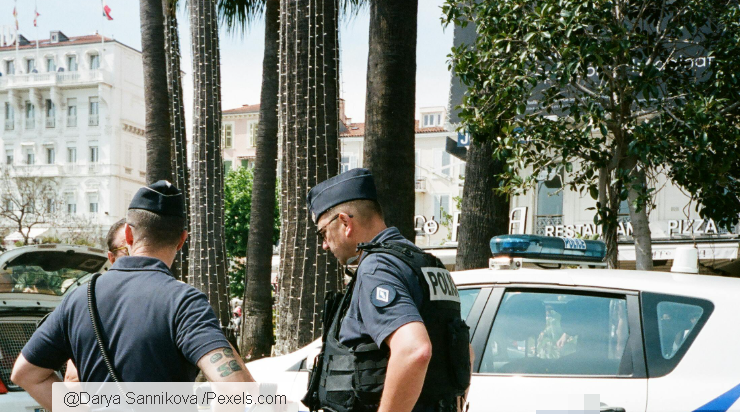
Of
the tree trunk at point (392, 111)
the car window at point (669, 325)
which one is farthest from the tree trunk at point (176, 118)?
the car window at point (669, 325)

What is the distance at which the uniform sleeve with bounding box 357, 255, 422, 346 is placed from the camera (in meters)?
2.40

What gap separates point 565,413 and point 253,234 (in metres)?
11.2

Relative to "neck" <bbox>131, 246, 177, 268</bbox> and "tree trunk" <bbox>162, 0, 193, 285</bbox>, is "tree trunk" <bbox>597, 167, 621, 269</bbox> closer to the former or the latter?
"neck" <bbox>131, 246, 177, 268</bbox>

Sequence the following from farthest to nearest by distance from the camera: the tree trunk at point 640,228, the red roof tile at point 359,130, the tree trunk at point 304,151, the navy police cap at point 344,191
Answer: the red roof tile at point 359,130 < the tree trunk at point 640,228 < the tree trunk at point 304,151 < the navy police cap at point 344,191

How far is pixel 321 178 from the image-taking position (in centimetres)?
631

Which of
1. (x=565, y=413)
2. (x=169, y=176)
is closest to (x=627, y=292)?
(x=565, y=413)

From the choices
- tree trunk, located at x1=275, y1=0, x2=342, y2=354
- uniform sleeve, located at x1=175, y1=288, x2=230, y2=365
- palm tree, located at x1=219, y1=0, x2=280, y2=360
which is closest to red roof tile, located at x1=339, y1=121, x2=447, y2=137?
palm tree, located at x1=219, y1=0, x2=280, y2=360

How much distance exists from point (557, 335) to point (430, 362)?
1344 millimetres

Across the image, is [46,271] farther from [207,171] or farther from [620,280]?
[620,280]

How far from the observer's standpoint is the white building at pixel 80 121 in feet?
181

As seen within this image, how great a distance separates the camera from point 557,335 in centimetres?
369

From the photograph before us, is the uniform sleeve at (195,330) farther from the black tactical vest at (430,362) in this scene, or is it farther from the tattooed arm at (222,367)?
the black tactical vest at (430,362)

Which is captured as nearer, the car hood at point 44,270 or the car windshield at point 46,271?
the car hood at point 44,270

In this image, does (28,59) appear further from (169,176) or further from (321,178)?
(321,178)
